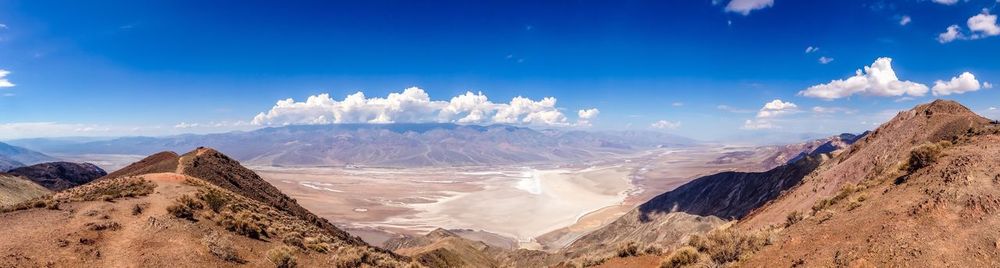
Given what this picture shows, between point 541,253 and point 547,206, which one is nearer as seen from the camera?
point 541,253

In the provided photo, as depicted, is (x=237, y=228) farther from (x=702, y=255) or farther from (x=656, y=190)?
(x=656, y=190)

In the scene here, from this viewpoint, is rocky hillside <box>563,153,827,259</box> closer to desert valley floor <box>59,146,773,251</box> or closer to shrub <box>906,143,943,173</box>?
desert valley floor <box>59,146,773,251</box>

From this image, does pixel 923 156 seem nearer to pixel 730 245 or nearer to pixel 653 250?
pixel 730 245

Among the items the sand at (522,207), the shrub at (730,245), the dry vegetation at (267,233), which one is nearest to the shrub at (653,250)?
the shrub at (730,245)

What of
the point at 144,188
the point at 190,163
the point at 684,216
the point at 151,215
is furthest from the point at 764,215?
the point at 190,163

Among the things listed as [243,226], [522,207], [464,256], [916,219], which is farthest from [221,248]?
[522,207]

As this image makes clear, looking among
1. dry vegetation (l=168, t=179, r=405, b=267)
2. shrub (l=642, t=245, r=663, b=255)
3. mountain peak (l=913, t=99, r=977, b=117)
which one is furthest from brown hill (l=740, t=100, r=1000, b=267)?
mountain peak (l=913, t=99, r=977, b=117)

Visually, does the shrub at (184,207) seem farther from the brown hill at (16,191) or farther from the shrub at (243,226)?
the brown hill at (16,191)
